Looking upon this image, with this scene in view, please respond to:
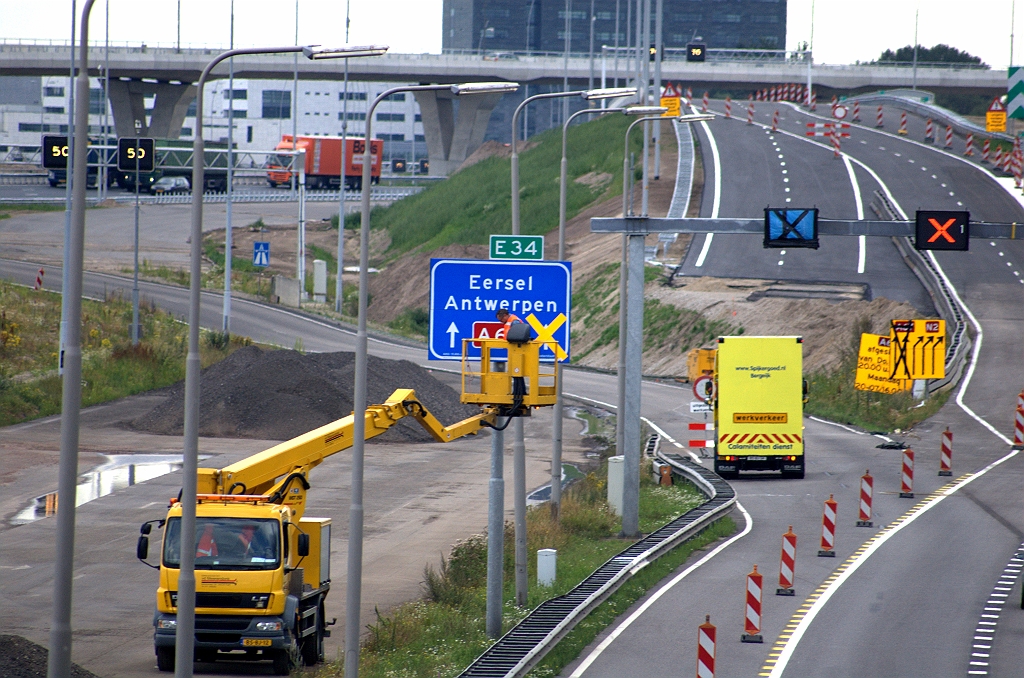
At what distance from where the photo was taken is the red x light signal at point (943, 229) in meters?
24.9

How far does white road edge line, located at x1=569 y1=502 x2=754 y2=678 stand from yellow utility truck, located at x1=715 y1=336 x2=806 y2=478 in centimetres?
527

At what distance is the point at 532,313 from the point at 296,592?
18.3 feet

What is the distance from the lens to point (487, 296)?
19312mm

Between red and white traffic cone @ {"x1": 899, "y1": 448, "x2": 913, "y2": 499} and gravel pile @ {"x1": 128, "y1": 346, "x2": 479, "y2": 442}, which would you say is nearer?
red and white traffic cone @ {"x1": 899, "y1": 448, "x2": 913, "y2": 499}

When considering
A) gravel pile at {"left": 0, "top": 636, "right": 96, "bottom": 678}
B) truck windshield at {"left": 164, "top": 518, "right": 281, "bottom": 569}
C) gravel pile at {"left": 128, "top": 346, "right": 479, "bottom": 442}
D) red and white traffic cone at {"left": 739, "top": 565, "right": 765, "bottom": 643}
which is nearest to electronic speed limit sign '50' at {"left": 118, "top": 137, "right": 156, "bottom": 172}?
gravel pile at {"left": 128, "top": 346, "right": 479, "bottom": 442}

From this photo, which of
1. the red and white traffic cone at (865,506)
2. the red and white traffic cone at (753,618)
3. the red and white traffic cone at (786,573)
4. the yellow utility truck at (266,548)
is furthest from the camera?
the red and white traffic cone at (865,506)

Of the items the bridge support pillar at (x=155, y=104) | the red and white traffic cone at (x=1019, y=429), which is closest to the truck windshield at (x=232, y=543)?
the red and white traffic cone at (x=1019, y=429)

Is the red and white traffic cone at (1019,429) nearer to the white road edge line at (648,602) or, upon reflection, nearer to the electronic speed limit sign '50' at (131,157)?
the white road edge line at (648,602)

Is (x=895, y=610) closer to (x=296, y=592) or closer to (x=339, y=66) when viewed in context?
(x=296, y=592)

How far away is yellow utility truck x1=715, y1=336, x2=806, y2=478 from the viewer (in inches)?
1367

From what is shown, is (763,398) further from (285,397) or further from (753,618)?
(285,397)

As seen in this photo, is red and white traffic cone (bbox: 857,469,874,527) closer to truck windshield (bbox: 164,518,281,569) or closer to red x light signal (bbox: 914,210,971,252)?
red x light signal (bbox: 914,210,971,252)

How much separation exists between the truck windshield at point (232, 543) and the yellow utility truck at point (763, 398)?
2009 cm

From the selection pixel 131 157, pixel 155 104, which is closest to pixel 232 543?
pixel 131 157
